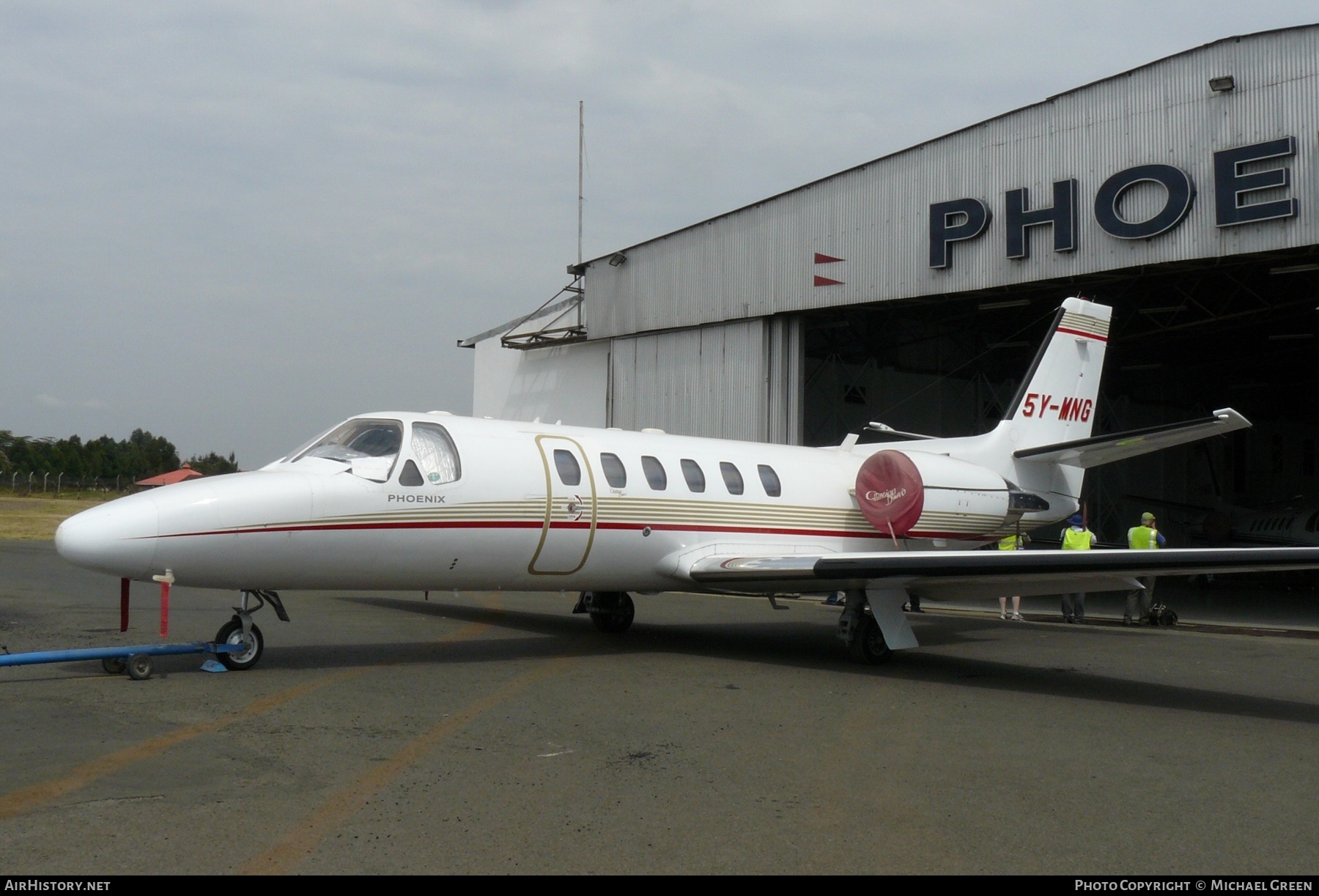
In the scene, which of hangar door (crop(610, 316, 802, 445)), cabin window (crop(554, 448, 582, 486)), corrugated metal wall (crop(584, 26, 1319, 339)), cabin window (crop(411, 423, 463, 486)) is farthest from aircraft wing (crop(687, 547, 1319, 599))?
hangar door (crop(610, 316, 802, 445))

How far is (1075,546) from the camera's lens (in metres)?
17.8

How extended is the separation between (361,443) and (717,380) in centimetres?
1474

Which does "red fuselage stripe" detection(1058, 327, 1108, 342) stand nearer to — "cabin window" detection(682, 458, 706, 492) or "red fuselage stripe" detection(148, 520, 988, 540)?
"red fuselage stripe" detection(148, 520, 988, 540)

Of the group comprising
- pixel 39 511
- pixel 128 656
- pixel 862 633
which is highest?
pixel 128 656

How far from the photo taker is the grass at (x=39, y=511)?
39.7 meters

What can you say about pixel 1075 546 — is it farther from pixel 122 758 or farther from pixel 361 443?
pixel 122 758

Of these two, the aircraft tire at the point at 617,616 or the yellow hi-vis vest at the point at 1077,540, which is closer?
the aircraft tire at the point at 617,616

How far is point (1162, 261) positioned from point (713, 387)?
9.89 m

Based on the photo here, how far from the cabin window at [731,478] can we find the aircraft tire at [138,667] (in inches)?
258

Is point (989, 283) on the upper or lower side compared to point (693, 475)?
upper
